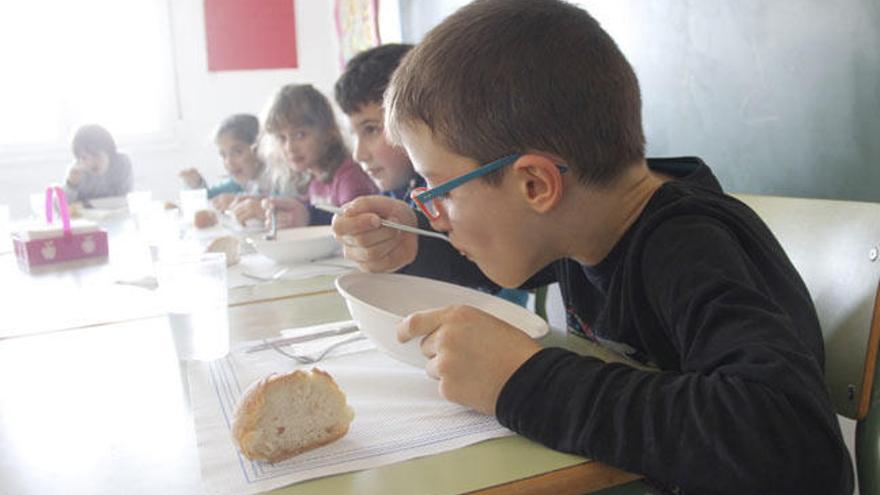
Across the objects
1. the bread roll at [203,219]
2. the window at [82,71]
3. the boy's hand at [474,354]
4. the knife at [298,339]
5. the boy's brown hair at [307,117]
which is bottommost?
the bread roll at [203,219]

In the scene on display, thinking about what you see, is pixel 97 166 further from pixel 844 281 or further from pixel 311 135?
pixel 844 281

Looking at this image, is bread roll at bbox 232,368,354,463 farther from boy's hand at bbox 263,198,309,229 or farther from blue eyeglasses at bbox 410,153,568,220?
boy's hand at bbox 263,198,309,229

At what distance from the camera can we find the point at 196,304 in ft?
2.76

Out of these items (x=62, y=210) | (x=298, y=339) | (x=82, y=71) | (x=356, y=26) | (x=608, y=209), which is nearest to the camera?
(x=608, y=209)

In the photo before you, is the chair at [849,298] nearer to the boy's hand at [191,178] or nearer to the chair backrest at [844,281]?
Result: the chair backrest at [844,281]

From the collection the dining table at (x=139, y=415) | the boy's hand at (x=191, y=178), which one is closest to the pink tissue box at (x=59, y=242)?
the dining table at (x=139, y=415)

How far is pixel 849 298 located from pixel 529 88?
407 mm

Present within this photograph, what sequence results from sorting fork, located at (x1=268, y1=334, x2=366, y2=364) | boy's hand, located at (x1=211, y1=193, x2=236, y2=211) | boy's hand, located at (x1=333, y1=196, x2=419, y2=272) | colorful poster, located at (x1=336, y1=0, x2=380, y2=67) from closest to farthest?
fork, located at (x1=268, y1=334, x2=366, y2=364) < boy's hand, located at (x1=333, y1=196, x2=419, y2=272) < boy's hand, located at (x1=211, y1=193, x2=236, y2=211) < colorful poster, located at (x1=336, y1=0, x2=380, y2=67)

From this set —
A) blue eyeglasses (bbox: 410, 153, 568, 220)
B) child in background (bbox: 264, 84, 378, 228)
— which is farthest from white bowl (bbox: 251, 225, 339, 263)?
child in background (bbox: 264, 84, 378, 228)

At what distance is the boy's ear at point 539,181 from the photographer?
0.67 meters

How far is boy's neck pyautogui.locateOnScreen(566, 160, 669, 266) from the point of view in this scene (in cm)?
74

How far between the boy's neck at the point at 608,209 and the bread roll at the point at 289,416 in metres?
0.32

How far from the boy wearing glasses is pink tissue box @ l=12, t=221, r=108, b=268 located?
1101 mm

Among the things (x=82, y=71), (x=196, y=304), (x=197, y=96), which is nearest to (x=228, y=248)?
(x=196, y=304)
